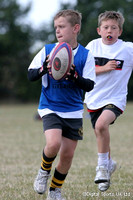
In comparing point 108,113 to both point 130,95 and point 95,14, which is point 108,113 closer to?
point 130,95

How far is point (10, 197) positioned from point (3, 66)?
101 ft

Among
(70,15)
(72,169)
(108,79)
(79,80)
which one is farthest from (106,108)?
(72,169)

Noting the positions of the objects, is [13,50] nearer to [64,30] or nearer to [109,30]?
[109,30]

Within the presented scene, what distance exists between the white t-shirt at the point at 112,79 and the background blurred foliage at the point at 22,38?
2476cm

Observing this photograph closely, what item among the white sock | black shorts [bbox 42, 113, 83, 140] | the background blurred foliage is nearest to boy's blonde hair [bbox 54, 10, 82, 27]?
black shorts [bbox 42, 113, 83, 140]

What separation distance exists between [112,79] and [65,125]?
100 cm

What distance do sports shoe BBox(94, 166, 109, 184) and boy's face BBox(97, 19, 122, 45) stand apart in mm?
1507

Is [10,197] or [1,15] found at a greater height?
[10,197]

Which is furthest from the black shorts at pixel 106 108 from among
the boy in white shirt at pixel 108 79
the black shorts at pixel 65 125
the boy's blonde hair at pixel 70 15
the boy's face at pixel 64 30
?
the boy's blonde hair at pixel 70 15

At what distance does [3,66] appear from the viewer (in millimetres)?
33844

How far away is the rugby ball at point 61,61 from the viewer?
3.42 metres

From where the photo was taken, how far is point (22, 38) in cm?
3688

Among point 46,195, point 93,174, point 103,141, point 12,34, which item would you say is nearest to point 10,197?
point 46,195

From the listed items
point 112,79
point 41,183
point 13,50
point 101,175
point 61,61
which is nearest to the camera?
point 61,61
